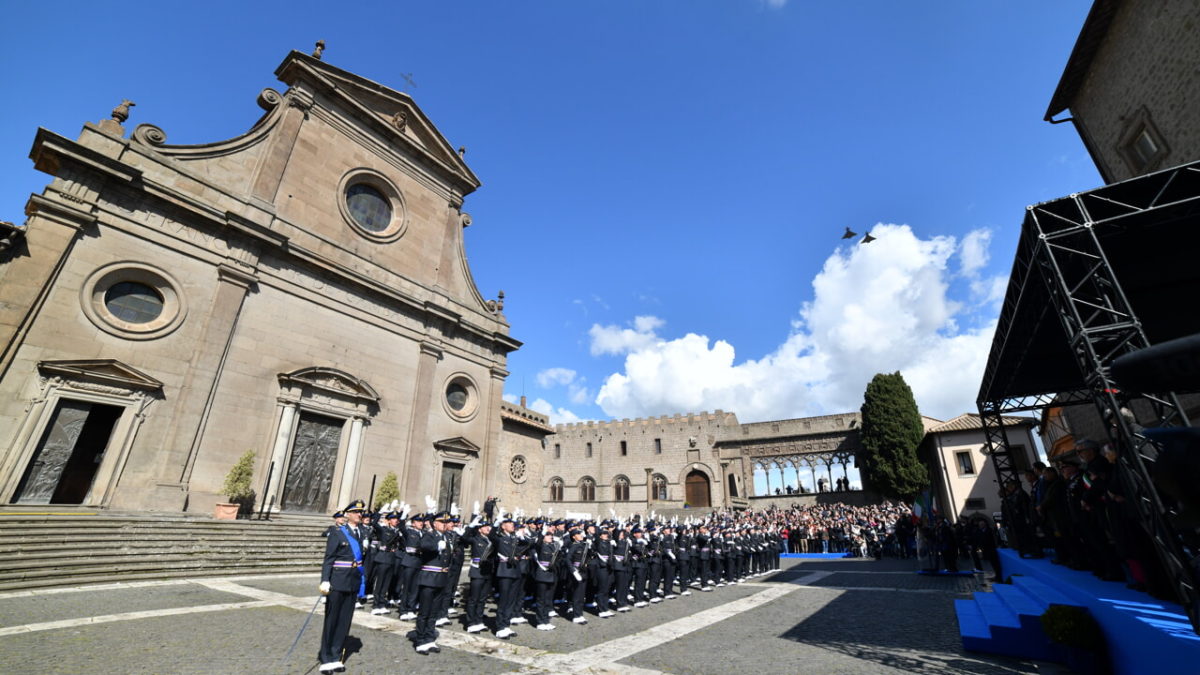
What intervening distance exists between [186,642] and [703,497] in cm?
4053

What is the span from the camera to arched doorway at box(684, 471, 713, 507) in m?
42.3

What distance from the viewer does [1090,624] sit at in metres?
5.15

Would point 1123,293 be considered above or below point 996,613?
above

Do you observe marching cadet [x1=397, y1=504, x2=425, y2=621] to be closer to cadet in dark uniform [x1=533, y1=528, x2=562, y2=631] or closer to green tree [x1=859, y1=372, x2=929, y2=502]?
cadet in dark uniform [x1=533, y1=528, x2=562, y2=631]

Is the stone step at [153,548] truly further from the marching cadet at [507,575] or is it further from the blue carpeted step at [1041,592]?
the blue carpeted step at [1041,592]

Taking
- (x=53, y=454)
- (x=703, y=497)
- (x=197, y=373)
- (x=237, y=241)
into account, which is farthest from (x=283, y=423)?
(x=703, y=497)

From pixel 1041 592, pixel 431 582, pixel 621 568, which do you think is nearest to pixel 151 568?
pixel 431 582

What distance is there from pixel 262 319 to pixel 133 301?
315cm

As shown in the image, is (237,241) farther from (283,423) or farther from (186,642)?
(186,642)

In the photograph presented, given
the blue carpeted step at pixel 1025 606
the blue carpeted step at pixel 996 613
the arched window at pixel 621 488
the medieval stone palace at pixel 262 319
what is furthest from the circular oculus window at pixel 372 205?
the arched window at pixel 621 488

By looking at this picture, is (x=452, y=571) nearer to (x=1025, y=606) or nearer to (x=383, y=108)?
(x=1025, y=606)

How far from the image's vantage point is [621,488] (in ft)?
150

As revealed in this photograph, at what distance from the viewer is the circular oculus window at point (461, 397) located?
71.6 ft

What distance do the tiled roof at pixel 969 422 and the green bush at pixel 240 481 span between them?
114ft
